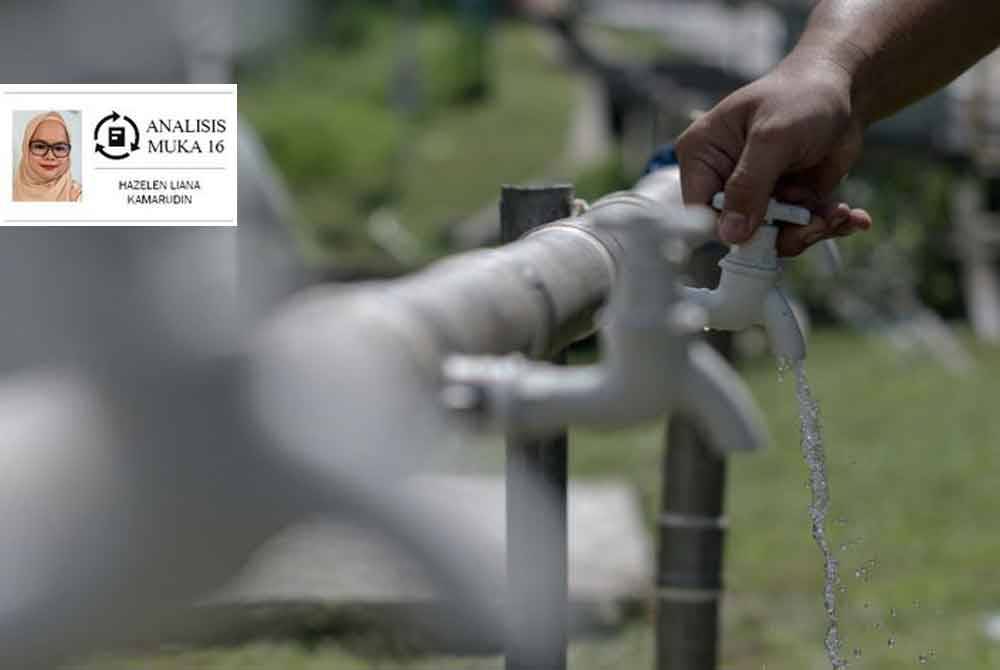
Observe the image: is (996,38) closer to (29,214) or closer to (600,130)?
(29,214)

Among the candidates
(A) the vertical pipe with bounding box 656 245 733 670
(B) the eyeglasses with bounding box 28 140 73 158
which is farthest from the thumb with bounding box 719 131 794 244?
(A) the vertical pipe with bounding box 656 245 733 670

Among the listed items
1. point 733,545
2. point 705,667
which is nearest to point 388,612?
point 705,667

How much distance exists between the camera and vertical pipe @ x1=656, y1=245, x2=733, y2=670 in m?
2.53

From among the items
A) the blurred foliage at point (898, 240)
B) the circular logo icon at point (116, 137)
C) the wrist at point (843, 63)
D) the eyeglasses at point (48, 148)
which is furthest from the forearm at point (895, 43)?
the blurred foliage at point (898, 240)

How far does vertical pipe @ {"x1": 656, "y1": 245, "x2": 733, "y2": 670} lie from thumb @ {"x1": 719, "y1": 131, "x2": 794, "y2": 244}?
1.02 metres

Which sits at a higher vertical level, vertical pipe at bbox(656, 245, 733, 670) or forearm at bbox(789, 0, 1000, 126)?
forearm at bbox(789, 0, 1000, 126)

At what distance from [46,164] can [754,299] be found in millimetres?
718

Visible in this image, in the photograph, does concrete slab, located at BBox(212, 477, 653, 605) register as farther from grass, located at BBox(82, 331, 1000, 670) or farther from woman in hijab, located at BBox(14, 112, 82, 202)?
woman in hijab, located at BBox(14, 112, 82, 202)

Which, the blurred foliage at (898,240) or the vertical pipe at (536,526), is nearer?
the vertical pipe at (536,526)

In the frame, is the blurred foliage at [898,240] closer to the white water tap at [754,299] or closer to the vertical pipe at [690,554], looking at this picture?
the vertical pipe at [690,554]

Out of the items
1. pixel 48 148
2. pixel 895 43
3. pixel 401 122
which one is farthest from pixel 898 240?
pixel 48 148

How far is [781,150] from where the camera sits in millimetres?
1510

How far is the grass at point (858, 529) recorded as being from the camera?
11.6ft

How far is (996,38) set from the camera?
1.78m
